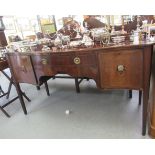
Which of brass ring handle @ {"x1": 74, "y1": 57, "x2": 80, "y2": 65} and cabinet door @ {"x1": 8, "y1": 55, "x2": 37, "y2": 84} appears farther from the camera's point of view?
cabinet door @ {"x1": 8, "y1": 55, "x2": 37, "y2": 84}

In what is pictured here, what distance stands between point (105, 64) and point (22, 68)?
96 centimetres

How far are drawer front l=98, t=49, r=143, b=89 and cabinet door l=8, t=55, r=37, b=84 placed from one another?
796 mm

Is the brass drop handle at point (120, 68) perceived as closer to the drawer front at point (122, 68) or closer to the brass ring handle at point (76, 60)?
the drawer front at point (122, 68)

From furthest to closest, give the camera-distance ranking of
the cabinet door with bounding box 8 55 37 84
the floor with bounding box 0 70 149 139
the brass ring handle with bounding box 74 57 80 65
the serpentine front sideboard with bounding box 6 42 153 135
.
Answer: the cabinet door with bounding box 8 55 37 84, the floor with bounding box 0 70 149 139, the brass ring handle with bounding box 74 57 80 65, the serpentine front sideboard with bounding box 6 42 153 135

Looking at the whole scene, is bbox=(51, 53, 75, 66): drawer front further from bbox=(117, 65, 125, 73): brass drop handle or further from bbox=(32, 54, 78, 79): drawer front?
bbox=(117, 65, 125, 73): brass drop handle

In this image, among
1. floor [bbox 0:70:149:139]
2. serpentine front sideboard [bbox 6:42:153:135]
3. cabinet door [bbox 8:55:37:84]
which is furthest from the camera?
cabinet door [bbox 8:55:37:84]

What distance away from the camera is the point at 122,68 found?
1398mm

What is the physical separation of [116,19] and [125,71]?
86cm

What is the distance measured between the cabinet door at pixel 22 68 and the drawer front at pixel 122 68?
0.80 m

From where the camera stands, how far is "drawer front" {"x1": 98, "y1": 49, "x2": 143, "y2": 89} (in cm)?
133

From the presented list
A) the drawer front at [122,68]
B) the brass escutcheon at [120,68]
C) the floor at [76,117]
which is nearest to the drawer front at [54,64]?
the drawer front at [122,68]

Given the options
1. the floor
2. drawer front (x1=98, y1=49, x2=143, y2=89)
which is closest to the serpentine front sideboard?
drawer front (x1=98, y1=49, x2=143, y2=89)

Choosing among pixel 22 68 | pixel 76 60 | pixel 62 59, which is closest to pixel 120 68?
pixel 76 60

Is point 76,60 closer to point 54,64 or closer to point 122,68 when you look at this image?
point 54,64
